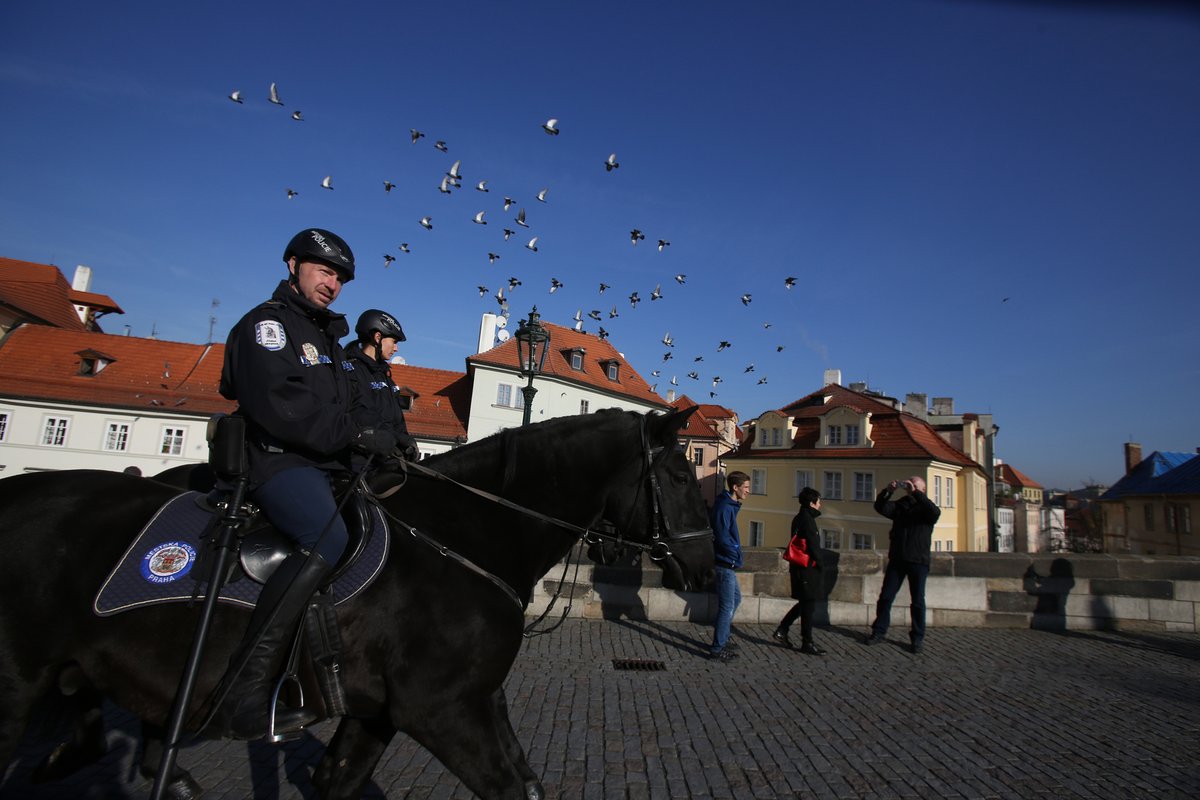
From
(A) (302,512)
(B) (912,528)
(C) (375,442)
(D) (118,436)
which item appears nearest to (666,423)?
(C) (375,442)

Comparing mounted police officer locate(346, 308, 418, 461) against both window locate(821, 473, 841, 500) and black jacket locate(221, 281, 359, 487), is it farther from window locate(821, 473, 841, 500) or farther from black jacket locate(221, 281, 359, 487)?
window locate(821, 473, 841, 500)

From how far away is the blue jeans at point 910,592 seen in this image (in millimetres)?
7023

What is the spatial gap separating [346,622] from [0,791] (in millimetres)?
2772

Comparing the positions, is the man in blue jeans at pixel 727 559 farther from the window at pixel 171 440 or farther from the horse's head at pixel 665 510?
the window at pixel 171 440

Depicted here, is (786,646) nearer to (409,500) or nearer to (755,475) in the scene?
(409,500)

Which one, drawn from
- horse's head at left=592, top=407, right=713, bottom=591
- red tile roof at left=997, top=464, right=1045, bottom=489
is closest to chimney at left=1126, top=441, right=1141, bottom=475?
red tile roof at left=997, top=464, right=1045, bottom=489

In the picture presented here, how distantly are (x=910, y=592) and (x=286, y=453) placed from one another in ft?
24.5

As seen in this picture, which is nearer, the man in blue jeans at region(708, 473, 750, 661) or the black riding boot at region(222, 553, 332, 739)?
the black riding boot at region(222, 553, 332, 739)

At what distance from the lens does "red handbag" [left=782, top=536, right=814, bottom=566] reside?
720 cm

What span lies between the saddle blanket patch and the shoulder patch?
0.79m

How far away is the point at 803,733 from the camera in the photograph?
457 cm

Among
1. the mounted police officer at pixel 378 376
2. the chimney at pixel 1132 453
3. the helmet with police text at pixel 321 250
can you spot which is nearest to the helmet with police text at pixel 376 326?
the mounted police officer at pixel 378 376

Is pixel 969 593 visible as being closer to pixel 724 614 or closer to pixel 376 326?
pixel 724 614

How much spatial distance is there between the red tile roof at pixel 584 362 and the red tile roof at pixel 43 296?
29880mm
